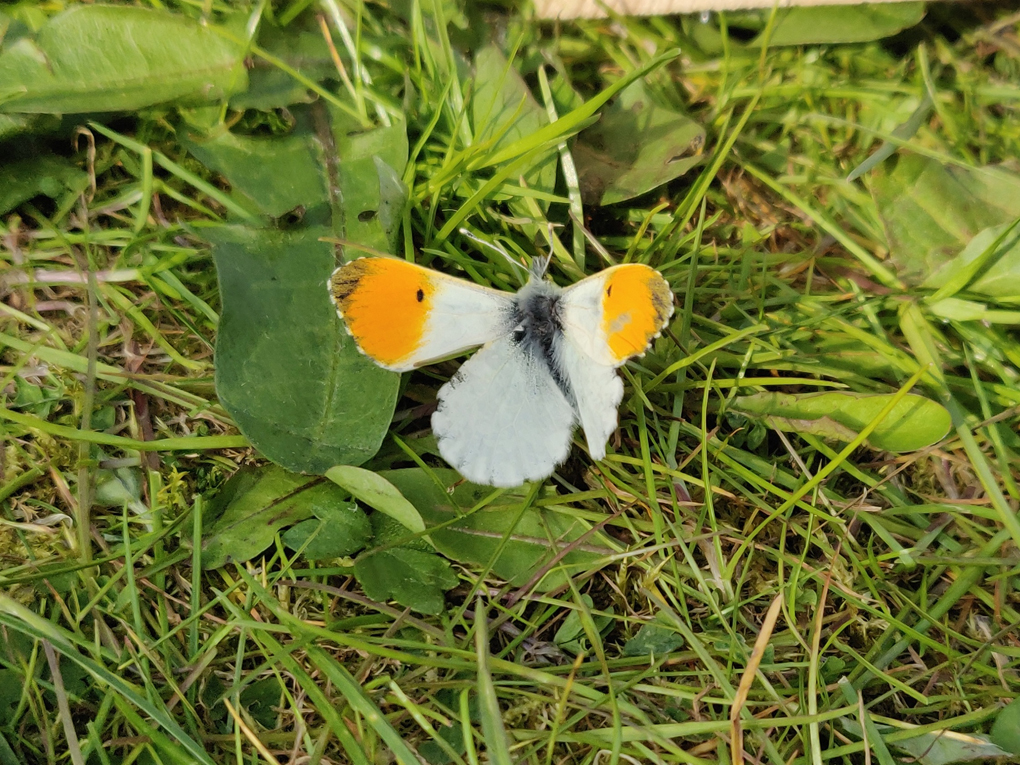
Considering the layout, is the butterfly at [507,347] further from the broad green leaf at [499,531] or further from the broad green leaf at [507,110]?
the broad green leaf at [507,110]

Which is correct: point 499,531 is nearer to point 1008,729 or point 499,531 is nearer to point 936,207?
point 1008,729

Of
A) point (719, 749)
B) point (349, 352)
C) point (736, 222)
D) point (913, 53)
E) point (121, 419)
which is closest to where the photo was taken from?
point (719, 749)

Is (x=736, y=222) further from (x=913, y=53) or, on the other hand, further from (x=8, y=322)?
(x=8, y=322)

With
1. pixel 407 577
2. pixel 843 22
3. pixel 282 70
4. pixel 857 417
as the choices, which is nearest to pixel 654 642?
pixel 407 577

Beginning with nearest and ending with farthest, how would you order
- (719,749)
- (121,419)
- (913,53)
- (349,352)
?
(719,749) → (349,352) → (121,419) → (913,53)

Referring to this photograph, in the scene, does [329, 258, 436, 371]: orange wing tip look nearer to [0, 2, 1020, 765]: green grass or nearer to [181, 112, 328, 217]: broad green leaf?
[0, 2, 1020, 765]: green grass

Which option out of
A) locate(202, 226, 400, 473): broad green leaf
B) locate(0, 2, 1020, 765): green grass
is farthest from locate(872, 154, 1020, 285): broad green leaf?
locate(202, 226, 400, 473): broad green leaf

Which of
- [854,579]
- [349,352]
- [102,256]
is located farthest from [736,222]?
[102,256]
